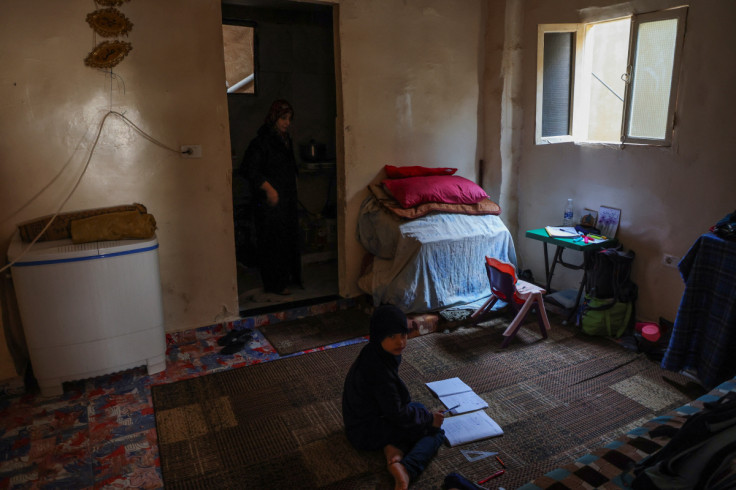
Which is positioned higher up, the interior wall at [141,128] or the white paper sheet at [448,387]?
the interior wall at [141,128]

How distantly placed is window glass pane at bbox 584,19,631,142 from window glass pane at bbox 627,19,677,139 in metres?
0.61

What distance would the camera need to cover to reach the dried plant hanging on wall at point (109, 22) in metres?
3.42

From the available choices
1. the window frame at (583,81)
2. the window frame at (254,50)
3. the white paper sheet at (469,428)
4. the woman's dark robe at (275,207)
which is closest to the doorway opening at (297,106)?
the window frame at (254,50)

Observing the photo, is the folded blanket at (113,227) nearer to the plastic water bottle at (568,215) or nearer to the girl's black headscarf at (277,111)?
the girl's black headscarf at (277,111)

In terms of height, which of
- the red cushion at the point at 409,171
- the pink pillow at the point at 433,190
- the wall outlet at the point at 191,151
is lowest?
the pink pillow at the point at 433,190

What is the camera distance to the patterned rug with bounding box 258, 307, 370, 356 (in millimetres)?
4012

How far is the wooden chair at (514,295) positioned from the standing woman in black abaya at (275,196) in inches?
73.1

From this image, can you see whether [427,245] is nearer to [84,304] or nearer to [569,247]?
[569,247]

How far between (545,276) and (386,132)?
2013 millimetres

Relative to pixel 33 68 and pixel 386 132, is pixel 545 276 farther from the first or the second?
pixel 33 68

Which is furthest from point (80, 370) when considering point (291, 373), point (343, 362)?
point (343, 362)

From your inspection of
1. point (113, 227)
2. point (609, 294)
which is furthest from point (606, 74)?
point (113, 227)

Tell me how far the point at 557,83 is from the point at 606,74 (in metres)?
0.47

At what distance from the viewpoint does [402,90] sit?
4656mm
